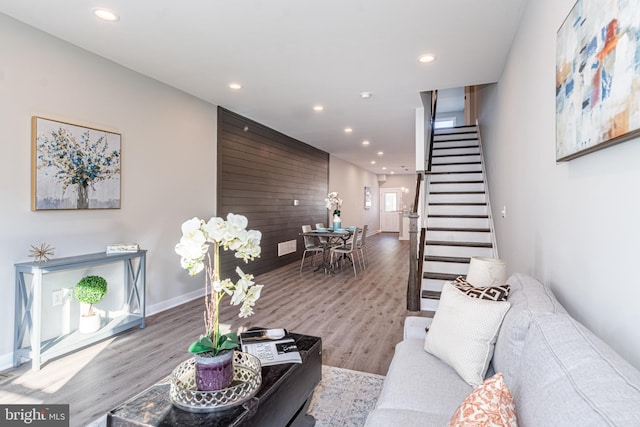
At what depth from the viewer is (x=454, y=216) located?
4.85 metres

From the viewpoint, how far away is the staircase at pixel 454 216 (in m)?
4.15

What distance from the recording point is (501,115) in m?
3.88

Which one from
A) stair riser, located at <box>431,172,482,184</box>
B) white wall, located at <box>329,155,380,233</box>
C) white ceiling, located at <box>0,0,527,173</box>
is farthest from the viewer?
white wall, located at <box>329,155,380,233</box>

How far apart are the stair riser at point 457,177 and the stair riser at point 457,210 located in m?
0.66

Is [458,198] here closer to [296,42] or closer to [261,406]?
[296,42]

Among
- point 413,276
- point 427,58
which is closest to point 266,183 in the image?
point 413,276

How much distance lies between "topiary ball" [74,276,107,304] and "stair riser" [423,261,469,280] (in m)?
3.67

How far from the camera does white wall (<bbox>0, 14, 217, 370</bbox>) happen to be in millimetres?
2566

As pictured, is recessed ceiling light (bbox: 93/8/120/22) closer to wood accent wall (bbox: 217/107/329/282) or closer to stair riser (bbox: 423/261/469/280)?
wood accent wall (bbox: 217/107/329/282)

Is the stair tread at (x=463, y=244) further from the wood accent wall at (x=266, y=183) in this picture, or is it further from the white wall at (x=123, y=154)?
the white wall at (x=123, y=154)

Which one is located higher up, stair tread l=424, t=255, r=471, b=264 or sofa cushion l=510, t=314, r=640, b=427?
sofa cushion l=510, t=314, r=640, b=427

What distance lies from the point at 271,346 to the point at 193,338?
1654mm

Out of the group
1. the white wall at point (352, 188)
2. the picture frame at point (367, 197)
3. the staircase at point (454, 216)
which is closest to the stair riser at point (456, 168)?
the staircase at point (454, 216)

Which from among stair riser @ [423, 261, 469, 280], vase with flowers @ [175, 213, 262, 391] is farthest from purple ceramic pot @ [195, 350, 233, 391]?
stair riser @ [423, 261, 469, 280]
